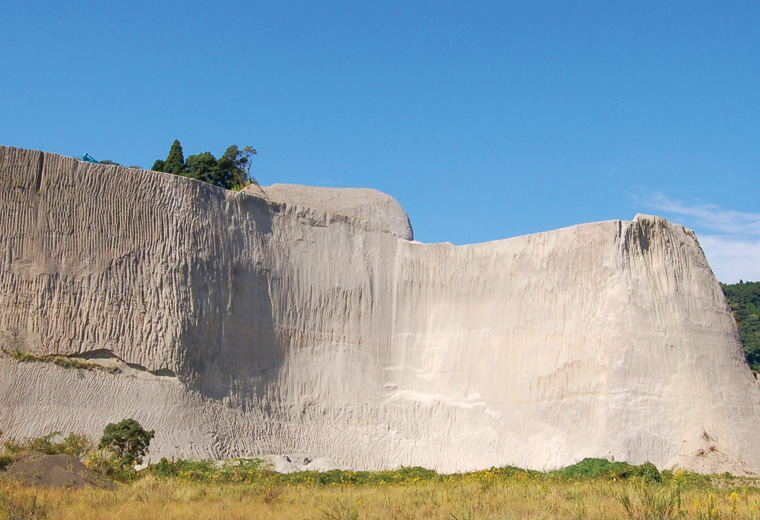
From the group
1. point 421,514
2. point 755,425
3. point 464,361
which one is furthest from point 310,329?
point 421,514

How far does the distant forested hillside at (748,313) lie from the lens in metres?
47.2

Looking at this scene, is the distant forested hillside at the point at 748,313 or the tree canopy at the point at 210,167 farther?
the distant forested hillside at the point at 748,313

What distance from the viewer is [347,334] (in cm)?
2786

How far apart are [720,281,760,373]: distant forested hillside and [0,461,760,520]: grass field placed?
113 feet

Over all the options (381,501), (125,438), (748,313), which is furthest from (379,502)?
(748,313)

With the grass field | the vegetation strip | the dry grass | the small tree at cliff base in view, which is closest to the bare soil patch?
the grass field

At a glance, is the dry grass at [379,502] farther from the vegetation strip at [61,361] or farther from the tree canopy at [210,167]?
the tree canopy at [210,167]

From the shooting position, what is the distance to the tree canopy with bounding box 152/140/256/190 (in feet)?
122

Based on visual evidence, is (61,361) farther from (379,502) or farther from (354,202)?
(354,202)

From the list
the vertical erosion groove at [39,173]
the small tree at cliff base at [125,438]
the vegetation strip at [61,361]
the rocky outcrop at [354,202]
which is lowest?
the small tree at cliff base at [125,438]

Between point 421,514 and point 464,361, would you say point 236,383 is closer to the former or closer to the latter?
point 464,361

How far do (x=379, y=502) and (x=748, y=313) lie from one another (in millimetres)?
→ 52345

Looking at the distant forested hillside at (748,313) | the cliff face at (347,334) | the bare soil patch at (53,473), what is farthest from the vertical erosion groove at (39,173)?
the distant forested hillside at (748,313)

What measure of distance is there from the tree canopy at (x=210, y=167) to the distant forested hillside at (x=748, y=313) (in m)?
27.9
